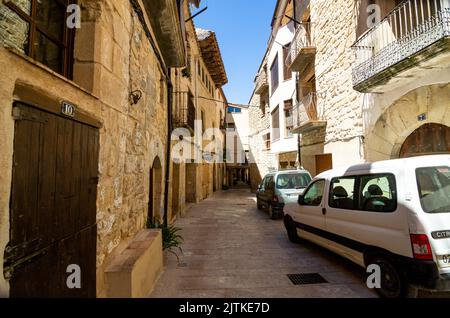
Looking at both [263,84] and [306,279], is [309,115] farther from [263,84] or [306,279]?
[263,84]

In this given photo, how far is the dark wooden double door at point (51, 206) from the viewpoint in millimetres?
1521

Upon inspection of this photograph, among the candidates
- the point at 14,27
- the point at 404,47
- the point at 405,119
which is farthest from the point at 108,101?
the point at 405,119

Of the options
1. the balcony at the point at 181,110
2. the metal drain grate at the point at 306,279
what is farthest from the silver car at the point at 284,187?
the metal drain grate at the point at 306,279

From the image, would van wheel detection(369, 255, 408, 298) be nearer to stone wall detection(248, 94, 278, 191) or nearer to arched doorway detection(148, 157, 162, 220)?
arched doorway detection(148, 157, 162, 220)

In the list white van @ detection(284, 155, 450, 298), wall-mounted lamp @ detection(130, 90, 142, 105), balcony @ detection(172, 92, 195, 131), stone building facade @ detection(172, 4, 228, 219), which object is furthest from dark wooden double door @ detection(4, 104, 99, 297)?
balcony @ detection(172, 92, 195, 131)

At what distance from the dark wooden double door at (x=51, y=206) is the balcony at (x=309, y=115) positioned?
851cm

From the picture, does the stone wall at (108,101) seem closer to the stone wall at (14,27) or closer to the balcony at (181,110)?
the stone wall at (14,27)

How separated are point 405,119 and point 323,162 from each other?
479cm

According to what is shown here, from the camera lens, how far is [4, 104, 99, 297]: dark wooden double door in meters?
1.52
